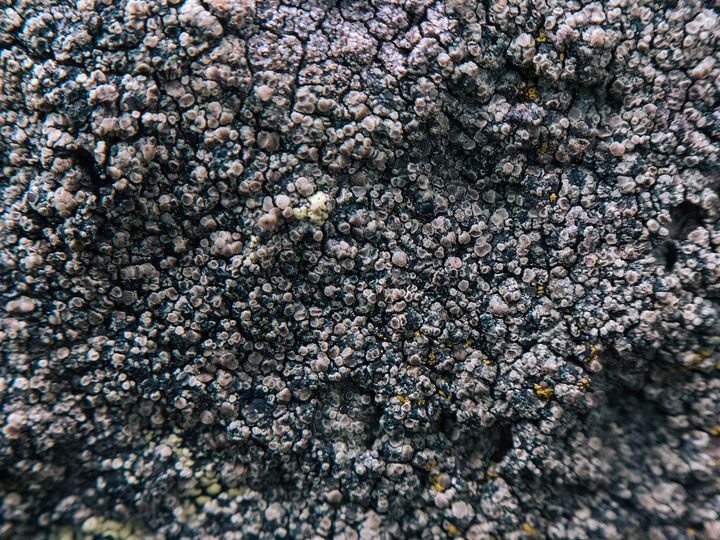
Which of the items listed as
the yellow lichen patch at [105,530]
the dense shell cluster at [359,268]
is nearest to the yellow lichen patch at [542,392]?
the dense shell cluster at [359,268]

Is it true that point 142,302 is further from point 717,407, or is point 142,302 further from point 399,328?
point 717,407

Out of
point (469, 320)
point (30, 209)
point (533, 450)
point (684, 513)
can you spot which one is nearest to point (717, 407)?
point (684, 513)

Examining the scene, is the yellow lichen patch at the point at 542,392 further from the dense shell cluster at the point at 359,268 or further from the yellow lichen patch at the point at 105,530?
the yellow lichen patch at the point at 105,530

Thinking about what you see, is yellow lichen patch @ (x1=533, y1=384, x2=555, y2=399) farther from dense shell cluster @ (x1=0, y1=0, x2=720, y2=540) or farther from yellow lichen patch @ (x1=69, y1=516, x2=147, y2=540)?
yellow lichen patch @ (x1=69, y1=516, x2=147, y2=540)

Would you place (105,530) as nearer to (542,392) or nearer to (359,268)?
(359,268)

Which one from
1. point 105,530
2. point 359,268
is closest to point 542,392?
point 359,268

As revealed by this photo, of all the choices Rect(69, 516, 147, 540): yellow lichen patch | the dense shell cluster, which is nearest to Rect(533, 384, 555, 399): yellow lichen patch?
the dense shell cluster
